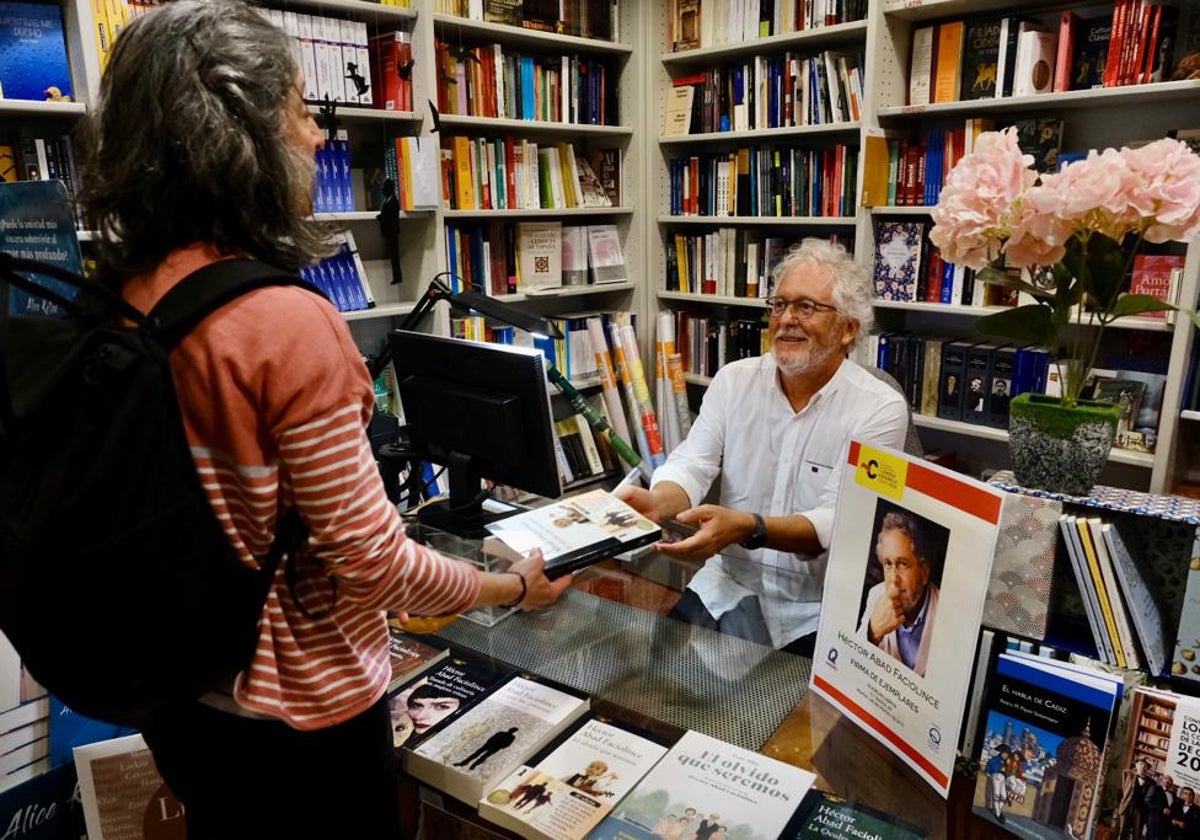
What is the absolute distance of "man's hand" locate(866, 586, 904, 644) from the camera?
3.64 feet

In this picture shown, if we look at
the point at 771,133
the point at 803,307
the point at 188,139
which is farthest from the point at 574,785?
the point at 771,133

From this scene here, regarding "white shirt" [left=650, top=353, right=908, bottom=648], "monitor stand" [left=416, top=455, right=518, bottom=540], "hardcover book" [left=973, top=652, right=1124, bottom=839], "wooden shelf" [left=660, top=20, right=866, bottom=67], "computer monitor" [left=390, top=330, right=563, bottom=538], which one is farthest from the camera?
"wooden shelf" [left=660, top=20, right=866, bottom=67]

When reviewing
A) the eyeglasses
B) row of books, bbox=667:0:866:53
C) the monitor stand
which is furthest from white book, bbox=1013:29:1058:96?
the monitor stand

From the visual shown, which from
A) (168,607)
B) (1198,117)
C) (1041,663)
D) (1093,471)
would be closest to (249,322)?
(168,607)

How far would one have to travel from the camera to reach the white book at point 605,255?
3797 millimetres

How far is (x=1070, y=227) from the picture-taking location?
110 cm

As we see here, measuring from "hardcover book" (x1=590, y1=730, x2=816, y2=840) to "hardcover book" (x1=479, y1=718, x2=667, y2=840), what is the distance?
19 millimetres

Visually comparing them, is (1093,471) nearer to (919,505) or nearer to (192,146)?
(919,505)

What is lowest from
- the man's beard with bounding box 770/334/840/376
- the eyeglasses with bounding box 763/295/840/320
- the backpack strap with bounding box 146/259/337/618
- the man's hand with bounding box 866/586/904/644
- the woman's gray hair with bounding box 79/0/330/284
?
the man's hand with bounding box 866/586/904/644

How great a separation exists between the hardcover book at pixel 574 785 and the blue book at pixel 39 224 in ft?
5.14

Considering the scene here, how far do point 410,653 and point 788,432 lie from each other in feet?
3.85

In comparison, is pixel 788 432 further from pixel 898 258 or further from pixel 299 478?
pixel 299 478

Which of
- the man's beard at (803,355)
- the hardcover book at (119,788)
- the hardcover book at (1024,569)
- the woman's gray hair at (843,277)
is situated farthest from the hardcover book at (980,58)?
the hardcover book at (119,788)

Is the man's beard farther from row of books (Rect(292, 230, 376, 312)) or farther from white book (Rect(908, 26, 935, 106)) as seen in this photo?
row of books (Rect(292, 230, 376, 312))
